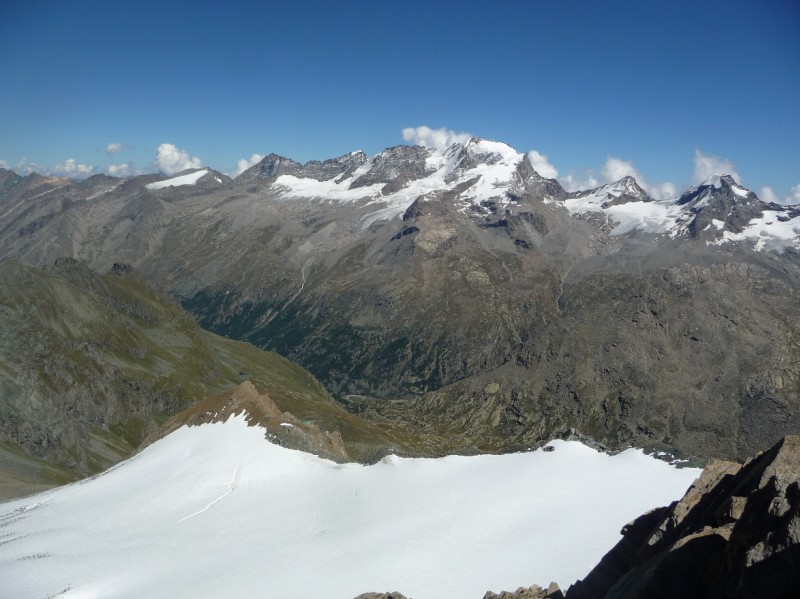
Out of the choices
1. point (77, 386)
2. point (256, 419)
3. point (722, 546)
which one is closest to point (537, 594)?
point (722, 546)

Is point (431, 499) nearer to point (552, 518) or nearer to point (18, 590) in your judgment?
point (552, 518)

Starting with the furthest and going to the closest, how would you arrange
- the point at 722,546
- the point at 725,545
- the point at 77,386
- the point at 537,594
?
the point at 77,386
the point at 537,594
the point at 722,546
the point at 725,545

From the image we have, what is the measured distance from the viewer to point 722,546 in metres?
14.2

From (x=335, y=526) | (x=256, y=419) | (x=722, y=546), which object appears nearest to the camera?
(x=722, y=546)

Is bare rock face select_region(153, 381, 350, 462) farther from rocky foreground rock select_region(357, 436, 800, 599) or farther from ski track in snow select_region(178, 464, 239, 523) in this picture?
rocky foreground rock select_region(357, 436, 800, 599)

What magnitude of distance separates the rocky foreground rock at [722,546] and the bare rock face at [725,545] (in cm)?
2

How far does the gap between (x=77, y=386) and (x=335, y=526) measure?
120m

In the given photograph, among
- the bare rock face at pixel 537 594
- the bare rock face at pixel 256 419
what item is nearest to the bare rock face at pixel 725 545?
the bare rock face at pixel 537 594

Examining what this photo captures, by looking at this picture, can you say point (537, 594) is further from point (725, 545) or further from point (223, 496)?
point (223, 496)

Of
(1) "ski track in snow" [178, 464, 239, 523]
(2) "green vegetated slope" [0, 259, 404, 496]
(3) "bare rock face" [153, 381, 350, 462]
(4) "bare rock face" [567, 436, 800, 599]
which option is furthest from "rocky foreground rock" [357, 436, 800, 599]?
(2) "green vegetated slope" [0, 259, 404, 496]

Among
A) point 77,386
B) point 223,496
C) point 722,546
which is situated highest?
point 77,386

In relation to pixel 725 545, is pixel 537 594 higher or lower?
lower

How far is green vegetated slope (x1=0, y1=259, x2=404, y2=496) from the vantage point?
102 metres

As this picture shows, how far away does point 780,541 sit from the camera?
40.1ft
